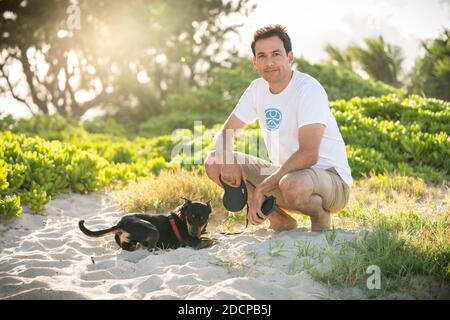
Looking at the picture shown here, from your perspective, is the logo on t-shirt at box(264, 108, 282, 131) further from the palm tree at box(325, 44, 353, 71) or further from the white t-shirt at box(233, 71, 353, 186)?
the palm tree at box(325, 44, 353, 71)

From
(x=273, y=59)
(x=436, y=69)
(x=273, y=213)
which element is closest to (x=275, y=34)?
(x=273, y=59)

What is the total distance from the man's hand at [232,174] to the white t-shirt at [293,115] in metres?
0.37

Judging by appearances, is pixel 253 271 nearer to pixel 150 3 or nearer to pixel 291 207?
pixel 291 207

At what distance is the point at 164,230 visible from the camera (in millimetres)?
4078

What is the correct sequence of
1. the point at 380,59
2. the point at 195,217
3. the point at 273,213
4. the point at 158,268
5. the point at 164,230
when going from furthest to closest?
1. the point at 380,59
2. the point at 273,213
3. the point at 164,230
4. the point at 195,217
5. the point at 158,268

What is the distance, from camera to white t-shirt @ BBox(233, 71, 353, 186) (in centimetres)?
367

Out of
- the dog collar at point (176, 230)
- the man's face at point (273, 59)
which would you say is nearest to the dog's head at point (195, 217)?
the dog collar at point (176, 230)

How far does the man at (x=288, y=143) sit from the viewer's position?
3641mm

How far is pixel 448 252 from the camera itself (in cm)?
311

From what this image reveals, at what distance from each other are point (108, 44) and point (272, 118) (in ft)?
42.0

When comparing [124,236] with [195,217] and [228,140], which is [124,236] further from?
[228,140]

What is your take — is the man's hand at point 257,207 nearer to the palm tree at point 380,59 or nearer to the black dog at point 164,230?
the black dog at point 164,230

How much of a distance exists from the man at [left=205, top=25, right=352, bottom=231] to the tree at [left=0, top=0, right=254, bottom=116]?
431 inches
